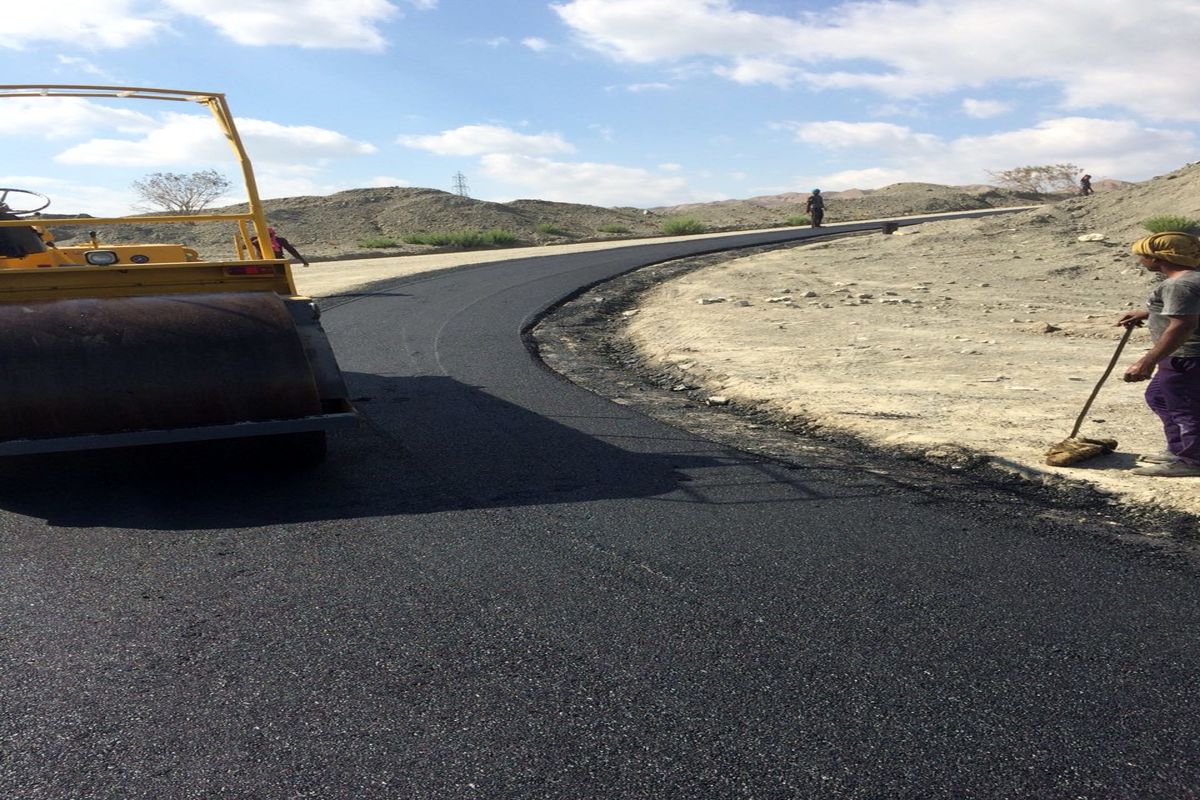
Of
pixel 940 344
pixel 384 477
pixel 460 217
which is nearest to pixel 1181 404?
pixel 384 477

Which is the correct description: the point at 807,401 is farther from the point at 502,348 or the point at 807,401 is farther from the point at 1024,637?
the point at 1024,637

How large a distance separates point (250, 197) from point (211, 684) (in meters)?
4.94

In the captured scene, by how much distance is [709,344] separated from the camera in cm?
1198

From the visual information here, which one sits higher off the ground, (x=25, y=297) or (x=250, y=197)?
(x=250, y=197)

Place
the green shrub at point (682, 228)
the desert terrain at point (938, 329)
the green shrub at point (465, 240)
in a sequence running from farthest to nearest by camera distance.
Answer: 1. the green shrub at point (682, 228)
2. the green shrub at point (465, 240)
3. the desert terrain at point (938, 329)

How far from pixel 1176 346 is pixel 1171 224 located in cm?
1713

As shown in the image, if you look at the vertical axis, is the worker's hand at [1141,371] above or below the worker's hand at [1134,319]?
below

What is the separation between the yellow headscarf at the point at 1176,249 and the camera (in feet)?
19.2

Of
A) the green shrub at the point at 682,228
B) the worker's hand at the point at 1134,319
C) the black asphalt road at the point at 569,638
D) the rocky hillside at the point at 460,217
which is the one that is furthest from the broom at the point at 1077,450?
the green shrub at the point at 682,228

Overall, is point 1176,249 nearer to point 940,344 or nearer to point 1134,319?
point 1134,319

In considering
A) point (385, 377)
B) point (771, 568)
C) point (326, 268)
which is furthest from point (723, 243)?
point (771, 568)

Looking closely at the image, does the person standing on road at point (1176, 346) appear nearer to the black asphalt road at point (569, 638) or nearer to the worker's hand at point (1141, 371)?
the worker's hand at point (1141, 371)

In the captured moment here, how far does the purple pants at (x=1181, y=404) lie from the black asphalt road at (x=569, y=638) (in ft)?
4.54

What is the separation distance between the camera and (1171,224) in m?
20.4
